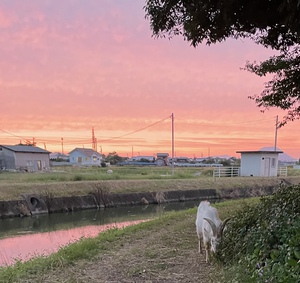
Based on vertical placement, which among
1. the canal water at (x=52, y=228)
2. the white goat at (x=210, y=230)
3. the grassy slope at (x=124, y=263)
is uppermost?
the white goat at (x=210, y=230)

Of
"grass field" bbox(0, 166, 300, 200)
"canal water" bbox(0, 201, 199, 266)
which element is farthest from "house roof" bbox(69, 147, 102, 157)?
"canal water" bbox(0, 201, 199, 266)

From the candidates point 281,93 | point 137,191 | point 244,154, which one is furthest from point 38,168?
point 281,93

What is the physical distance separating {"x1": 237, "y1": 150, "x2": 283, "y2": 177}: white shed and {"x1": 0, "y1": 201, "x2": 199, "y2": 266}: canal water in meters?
14.4

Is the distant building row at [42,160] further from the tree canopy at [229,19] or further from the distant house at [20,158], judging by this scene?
the tree canopy at [229,19]

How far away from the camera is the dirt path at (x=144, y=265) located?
4.54m

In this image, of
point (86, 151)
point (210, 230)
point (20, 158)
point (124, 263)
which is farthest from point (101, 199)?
point (86, 151)

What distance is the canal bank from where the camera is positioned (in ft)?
52.7

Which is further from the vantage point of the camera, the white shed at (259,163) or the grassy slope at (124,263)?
the white shed at (259,163)

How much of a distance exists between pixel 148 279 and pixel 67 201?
1421cm

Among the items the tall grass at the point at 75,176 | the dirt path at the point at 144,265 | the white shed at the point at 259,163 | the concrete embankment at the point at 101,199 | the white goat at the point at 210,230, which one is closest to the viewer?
the dirt path at the point at 144,265

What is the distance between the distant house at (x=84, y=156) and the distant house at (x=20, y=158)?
2381cm

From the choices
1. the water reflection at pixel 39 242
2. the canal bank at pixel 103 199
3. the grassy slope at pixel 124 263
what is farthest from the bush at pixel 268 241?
the canal bank at pixel 103 199

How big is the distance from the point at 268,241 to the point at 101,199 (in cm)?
1645

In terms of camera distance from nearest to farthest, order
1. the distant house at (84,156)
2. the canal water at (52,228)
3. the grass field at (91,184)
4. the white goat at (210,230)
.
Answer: the white goat at (210,230)
the canal water at (52,228)
the grass field at (91,184)
the distant house at (84,156)
